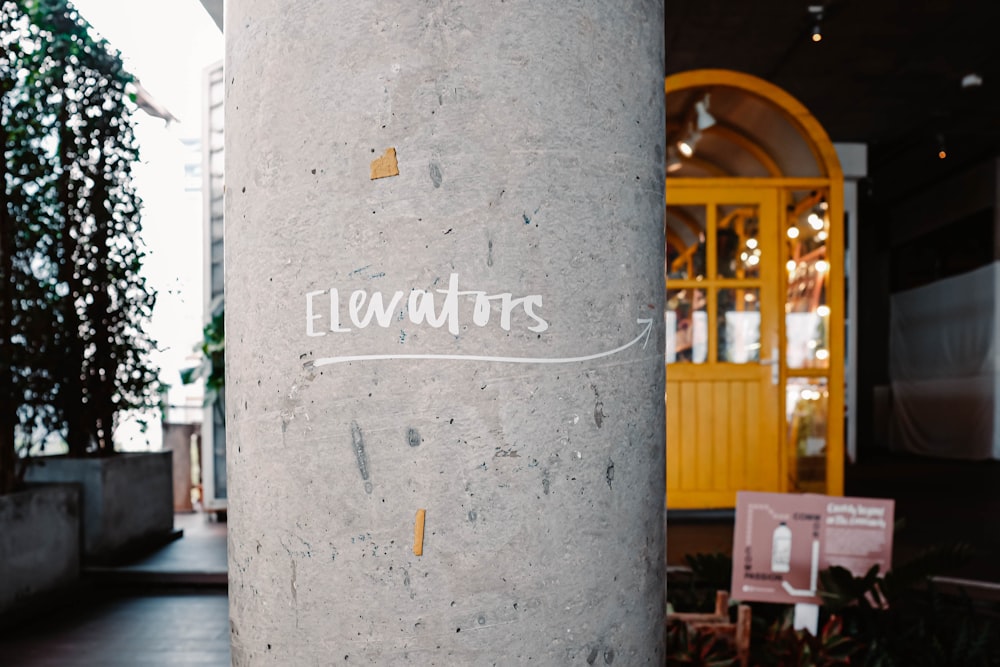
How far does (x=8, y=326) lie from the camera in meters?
3.50

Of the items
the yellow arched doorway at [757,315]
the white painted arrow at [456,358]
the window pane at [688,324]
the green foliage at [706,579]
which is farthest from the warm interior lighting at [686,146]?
the white painted arrow at [456,358]

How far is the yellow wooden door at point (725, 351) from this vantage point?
4.71m

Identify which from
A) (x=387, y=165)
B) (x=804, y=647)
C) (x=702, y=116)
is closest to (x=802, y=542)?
(x=804, y=647)

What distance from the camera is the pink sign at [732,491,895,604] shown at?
226 centimetres

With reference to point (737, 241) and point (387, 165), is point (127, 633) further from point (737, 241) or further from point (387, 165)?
point (737, 241)

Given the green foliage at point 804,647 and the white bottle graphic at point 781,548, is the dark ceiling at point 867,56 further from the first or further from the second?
the green foliage at point 804,647

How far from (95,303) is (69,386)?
499 millimetres

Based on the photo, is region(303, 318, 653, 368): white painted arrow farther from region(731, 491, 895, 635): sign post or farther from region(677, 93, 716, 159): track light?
region(677, 93, 716, 159): track light

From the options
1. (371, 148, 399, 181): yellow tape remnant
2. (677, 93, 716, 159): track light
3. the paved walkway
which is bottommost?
the paved walkway

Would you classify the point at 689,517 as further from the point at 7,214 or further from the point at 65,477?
the point at 7,214

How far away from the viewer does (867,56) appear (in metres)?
6.57

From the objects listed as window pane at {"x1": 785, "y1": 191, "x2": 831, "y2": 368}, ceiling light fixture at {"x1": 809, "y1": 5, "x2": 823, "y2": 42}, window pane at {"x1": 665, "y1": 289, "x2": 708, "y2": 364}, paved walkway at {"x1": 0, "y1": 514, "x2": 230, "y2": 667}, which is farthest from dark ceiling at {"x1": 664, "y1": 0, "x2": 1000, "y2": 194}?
paved walkway at {"x1": 0, "y1": 514, "x2": 230, "y2": 667}

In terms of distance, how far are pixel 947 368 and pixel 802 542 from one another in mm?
9680

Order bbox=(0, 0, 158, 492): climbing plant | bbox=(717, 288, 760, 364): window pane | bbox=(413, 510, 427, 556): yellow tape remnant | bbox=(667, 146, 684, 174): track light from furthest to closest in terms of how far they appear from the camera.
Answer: bbox=(667, 146, 684, 174): track light → bbox=(717, 288, 760, 364): window pane → bbox=(0, 0, 158, 492): climbing plant → bbox=(413, 510, 427, 556): yellow tape remnant
